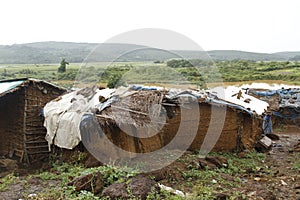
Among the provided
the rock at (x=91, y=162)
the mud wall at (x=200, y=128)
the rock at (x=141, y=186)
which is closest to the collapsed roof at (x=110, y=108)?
the mud wall at (x=200, y=128)

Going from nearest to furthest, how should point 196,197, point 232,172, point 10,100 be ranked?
point 196,197 → point 232,172 → point 10,100

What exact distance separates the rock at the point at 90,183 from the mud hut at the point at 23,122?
3882 mm

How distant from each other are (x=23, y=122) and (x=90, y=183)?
14.0 feet

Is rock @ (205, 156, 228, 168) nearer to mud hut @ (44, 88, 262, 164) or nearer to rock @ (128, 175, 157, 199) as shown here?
mud hut @ (44, 88, 262, 164)

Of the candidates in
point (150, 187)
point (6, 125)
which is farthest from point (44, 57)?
point (150, 187)

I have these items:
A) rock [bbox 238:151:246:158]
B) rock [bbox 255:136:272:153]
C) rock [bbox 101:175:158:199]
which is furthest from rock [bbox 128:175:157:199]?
rock [bbox 255:136:272:153]

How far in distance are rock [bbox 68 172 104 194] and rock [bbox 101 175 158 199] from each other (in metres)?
0.17

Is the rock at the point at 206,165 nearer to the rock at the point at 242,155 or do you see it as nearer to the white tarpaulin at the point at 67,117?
the rock at the point at 242,155

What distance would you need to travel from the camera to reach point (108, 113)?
6.95 meters

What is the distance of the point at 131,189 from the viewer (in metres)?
4.57

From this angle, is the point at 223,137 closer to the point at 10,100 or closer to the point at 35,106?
the point at 35,106

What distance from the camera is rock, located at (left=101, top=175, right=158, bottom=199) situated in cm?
445

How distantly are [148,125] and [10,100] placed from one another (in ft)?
12.9

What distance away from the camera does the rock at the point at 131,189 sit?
14.6ft
